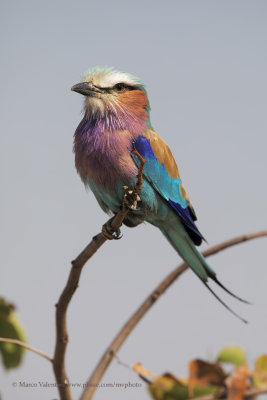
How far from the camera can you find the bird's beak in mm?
3643

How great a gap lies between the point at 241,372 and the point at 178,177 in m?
2.97

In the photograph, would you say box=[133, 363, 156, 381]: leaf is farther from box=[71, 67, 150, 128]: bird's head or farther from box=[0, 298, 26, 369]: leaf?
box=[71, 67, 150, 128]: bird's head

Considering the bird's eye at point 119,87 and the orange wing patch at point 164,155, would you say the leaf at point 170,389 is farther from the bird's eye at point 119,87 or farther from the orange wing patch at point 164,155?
the bird's eye at point 119,87

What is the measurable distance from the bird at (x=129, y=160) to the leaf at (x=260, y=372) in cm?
215

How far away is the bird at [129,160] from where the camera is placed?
3436mm

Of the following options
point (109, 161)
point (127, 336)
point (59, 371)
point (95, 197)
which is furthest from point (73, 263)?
point (95, 197)

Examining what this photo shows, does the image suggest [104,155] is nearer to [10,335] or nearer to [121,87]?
[121,87]

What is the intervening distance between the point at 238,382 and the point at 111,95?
115 inches

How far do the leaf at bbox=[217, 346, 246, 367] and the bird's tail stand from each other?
6.95 ft

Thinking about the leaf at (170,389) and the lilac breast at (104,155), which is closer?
the leaf at (170,389)

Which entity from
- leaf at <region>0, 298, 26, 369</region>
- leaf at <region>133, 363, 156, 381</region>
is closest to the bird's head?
leaf at <region>0, 298, 26, 369</region>

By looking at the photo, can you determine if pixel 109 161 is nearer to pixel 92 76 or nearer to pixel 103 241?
pixel 92 76

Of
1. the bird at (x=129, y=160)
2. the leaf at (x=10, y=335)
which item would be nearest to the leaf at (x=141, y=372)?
the leaf at (x=10, y=335)

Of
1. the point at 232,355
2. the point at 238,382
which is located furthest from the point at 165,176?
the point at 238,382
